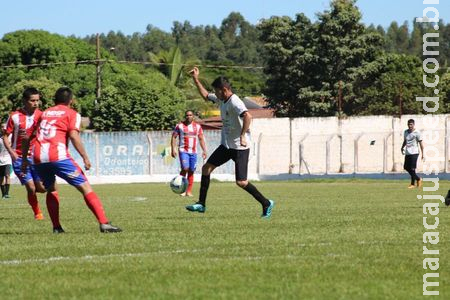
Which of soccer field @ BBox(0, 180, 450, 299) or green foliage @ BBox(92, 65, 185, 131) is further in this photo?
green foliage @ BBox(92, 65, 185, 131)

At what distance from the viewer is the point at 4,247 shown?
1150 centimetres

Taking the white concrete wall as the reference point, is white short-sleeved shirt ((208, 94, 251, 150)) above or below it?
above

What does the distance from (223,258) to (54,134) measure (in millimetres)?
3853

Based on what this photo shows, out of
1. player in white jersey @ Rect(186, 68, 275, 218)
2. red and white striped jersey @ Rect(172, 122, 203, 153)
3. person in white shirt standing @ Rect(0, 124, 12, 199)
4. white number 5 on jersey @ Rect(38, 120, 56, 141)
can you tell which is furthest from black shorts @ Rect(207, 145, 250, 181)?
person in white shirt standing @ Rect(0, 124, 12, 199)

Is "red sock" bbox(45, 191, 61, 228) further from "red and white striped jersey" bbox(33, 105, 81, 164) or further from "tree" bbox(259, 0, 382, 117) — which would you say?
"tree" bbox(259, 0, 382, 117)

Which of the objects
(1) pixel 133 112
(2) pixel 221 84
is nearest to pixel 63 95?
(2) pixel 221 84

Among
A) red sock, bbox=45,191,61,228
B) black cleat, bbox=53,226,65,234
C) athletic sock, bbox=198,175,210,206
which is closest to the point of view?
black cleat, bbox=53,226,65,234

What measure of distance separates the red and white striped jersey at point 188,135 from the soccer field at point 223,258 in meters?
10.8

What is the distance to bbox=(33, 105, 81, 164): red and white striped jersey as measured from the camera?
1320cm

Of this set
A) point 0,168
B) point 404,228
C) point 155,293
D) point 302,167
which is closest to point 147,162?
point 302,167

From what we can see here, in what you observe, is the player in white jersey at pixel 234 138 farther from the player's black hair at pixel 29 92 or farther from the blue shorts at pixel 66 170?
the blue shorts at pixel 66 170

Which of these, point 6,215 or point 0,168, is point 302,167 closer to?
point 0,168

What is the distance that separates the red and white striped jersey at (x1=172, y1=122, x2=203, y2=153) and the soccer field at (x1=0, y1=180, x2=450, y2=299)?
10764 mm

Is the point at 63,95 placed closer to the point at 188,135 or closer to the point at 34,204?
the point at 34,204
